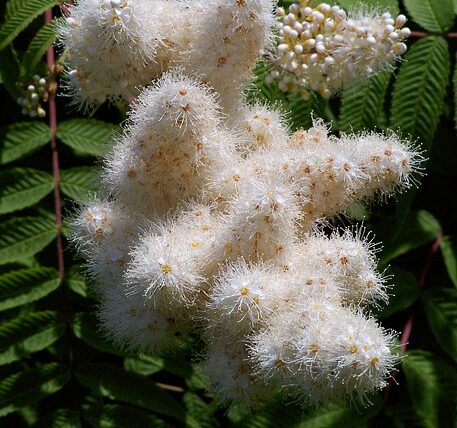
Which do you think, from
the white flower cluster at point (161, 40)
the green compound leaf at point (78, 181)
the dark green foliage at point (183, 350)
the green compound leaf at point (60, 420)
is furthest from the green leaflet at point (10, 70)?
the green compound leaf at point (60, 420)

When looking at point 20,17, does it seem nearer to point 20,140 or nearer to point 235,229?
point 20,140

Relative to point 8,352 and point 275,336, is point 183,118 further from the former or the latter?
point 8,352

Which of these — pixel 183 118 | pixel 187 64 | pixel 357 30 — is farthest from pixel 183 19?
pixel 357 30

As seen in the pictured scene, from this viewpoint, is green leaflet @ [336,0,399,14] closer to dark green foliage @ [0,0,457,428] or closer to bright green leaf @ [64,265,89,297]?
dark green foliage @ [0,0,457,428]

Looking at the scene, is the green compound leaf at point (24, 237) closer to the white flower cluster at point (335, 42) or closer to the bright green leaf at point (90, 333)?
the bright green leaf at point (90, 333)

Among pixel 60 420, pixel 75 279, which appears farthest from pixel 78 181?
pixel 60 420
